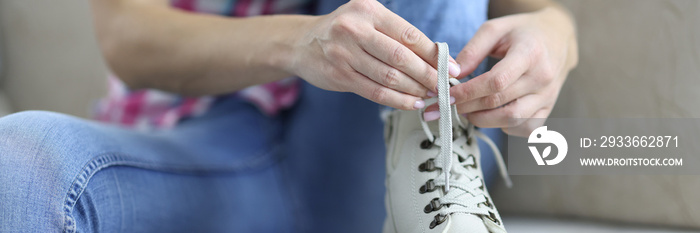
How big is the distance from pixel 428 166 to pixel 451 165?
27 millimetres

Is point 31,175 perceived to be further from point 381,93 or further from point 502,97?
point 502,97

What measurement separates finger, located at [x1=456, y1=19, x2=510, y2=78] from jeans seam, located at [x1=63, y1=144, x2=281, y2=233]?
1.31 ft

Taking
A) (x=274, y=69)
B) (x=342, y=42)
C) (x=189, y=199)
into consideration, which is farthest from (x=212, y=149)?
(x=342, y=42)

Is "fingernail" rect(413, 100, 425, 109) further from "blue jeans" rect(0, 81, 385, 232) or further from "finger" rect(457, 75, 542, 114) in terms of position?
"blue jeans" rect(0, 81, 385, 232)

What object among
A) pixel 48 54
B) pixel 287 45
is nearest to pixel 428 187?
pixel 287 45

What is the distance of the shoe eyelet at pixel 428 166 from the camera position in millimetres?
579

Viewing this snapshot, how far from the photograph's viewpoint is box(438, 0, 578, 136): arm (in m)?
0.53

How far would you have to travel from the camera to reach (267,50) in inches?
23.8

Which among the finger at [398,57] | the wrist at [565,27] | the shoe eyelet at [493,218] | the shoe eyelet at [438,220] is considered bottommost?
the shoe eyelet at [438,220]

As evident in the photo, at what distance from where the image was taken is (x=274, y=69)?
2.02 feet

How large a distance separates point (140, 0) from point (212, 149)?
0.24 meters

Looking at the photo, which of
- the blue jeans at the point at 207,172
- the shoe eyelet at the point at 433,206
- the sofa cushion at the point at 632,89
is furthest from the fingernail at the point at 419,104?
the sofa cushion at the point at 632,89
